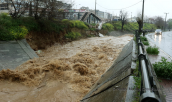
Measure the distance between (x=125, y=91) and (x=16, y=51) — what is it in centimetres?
1016

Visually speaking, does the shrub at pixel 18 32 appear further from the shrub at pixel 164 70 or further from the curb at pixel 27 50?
the shrub at pixel 164 70

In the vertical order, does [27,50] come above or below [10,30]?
below

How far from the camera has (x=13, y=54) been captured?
34.1 ft

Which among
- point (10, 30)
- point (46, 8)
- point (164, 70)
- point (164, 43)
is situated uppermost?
point (46, 8)

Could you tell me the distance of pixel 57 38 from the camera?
19.0m

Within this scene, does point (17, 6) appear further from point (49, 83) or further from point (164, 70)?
point (164, 70)

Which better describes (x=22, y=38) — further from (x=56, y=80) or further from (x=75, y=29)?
(x=75, y=29)

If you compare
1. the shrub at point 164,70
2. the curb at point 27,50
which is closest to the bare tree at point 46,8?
the curb at point 27,50

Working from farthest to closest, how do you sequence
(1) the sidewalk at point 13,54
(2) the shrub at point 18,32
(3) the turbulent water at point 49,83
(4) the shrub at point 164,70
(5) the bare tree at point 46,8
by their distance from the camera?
(5) the bare tree at point 46,8, (2) the shrub at point 18,32, (1) the sidewalk at point 13,54, (3) the turbulent water at point 49,83, (4) the shrub at point 164,70

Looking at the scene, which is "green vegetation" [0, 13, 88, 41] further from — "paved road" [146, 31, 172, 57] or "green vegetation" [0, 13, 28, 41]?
"paved road" [146, 31, 172, 57]

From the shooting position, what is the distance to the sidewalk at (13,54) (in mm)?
9057

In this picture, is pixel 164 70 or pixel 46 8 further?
pixel 46 8

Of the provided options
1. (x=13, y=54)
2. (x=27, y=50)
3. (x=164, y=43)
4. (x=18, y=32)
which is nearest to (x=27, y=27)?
(x=18, y=32)

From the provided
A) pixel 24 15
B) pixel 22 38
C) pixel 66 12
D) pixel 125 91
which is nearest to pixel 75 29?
pixel 66 12
